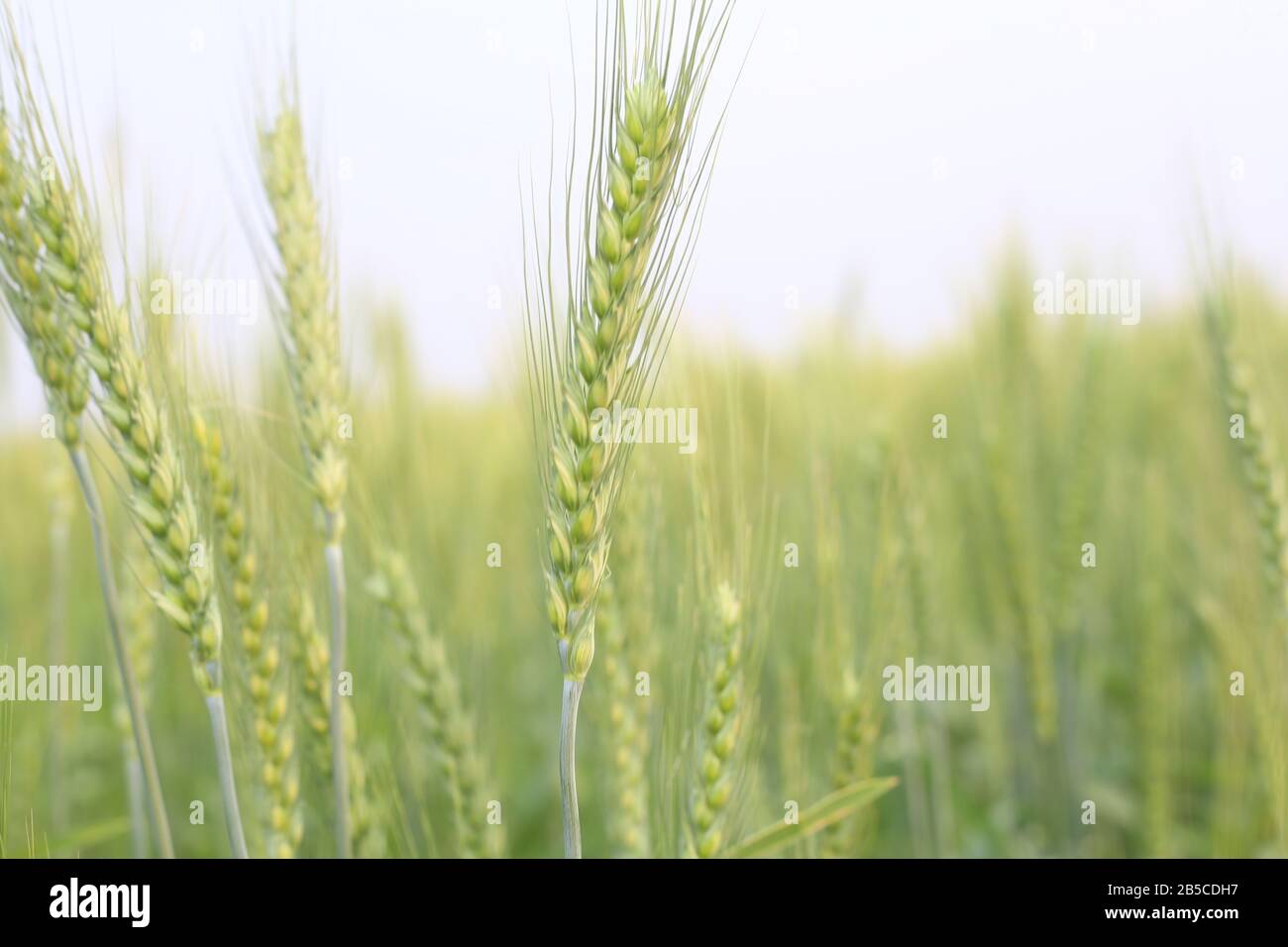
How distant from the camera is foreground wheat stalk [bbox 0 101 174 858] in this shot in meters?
0.92

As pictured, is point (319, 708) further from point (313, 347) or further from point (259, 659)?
point (313, 347)

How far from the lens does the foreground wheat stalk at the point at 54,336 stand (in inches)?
36.3

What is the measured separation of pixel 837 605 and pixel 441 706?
0.66 metres

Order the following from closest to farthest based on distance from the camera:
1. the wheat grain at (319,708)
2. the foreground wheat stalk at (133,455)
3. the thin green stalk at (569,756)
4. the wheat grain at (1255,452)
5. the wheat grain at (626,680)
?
the thin green stalk at (569,756), the foreground wheat stalk at (133,455), the wheat grain at (319,708), the wheat grain at (626,680), the wheat grain at (1255,452)

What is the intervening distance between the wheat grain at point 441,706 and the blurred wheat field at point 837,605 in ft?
0.17

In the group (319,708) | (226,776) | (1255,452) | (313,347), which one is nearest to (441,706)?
(319,708)

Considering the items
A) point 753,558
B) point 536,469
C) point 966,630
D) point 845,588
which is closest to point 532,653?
point 966,630

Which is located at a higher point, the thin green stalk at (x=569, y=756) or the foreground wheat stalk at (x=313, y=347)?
the foreground wheat stalk at (x=313, y=347)

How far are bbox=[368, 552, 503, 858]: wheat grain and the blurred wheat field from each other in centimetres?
5

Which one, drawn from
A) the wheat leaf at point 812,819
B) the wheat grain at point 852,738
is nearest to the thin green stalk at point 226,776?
the wheat leaf at point 812,819

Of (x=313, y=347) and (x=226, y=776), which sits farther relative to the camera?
(x=313, y=347)

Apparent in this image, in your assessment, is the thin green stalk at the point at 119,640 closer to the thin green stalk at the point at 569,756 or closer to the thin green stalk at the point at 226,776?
the thin green stalk at the point at 226,776

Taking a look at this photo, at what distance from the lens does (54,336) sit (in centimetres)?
99

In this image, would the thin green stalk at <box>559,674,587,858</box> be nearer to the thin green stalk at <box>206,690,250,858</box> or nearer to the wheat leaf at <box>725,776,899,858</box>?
the wheat leaf at <box>725,776,899,858</box>
